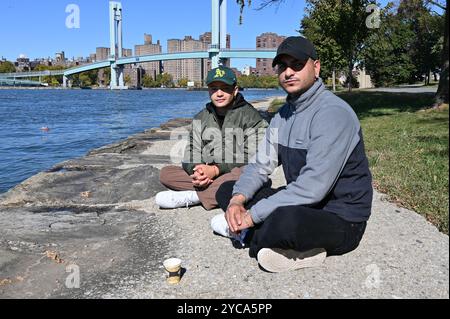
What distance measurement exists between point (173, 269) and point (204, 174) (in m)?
1.21

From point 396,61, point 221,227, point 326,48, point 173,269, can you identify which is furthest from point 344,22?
point 396,61

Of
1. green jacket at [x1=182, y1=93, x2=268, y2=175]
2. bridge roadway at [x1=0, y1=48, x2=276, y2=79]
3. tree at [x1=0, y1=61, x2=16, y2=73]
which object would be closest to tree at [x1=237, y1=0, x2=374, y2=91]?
green jacket at [x1=182, y1=93, x2=268, y2=175]

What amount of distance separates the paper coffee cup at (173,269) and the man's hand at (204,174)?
1.15 metres

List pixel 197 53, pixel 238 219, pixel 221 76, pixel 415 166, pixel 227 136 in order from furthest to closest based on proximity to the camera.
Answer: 1. pixel 197 53
2. pixel 415 166
3. pixel 227 136
4. pixel 221 76
5. pixel 238 219

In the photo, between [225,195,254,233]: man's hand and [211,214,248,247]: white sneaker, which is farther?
[211,214,248,247]: white sneaker

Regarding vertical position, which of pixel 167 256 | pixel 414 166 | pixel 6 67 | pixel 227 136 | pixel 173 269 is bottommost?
pixel 167 256

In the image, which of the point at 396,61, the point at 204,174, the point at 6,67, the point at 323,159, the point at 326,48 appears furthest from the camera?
the point at 6,67

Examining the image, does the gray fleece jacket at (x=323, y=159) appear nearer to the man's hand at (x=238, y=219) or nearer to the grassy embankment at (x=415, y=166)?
the man's hand at (x=238, y=219)

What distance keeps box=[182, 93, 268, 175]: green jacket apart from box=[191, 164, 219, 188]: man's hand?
87 millimetres

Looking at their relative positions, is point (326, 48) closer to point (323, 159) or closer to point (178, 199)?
point (178, 199)

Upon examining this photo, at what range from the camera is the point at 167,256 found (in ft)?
9.11

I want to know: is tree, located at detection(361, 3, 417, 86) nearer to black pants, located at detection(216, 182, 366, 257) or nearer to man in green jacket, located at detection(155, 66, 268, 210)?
man in green jacket, located at detection(155, 66, 268, 210)

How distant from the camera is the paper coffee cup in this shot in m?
2.28
